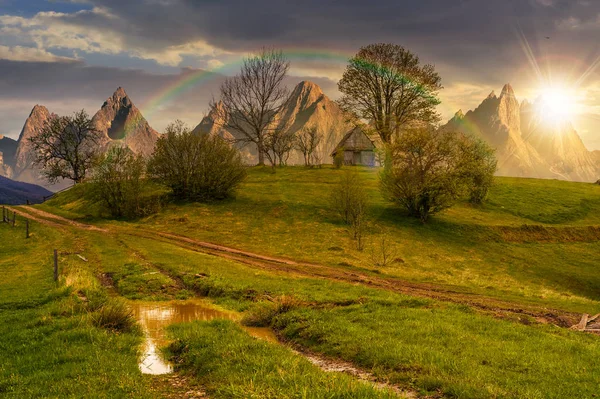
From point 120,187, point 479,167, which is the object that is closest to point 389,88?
point 479,167

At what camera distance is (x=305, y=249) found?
39.7m

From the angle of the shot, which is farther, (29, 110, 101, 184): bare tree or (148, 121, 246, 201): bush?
(29, 110, 101, 184): bare tree

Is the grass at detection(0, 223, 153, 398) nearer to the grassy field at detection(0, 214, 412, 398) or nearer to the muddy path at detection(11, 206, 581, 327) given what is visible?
the grassy field at detection(0, 214, 412, 398)

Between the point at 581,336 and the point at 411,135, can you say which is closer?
the point at 581,336

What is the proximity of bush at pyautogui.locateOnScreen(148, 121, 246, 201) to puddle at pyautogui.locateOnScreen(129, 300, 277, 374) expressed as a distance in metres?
38.5

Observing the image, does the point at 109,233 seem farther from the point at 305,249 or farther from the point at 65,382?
the point at 65,382

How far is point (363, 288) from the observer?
942 inches

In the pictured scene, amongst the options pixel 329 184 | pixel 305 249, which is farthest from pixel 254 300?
pixel 329 184

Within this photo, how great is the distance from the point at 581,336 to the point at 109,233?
42.1 m

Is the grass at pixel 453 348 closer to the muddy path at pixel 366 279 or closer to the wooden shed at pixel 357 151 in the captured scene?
the muddy path at pixel 366 279

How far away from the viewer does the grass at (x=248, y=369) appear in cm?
921

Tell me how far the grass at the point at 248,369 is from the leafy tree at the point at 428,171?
39.7m

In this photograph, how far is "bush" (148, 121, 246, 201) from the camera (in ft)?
193

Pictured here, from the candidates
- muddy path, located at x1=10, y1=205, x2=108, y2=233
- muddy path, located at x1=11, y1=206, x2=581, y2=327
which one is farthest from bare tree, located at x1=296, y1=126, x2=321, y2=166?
muddy path, located at x1=11, y1=206, x2=581, y2=327
